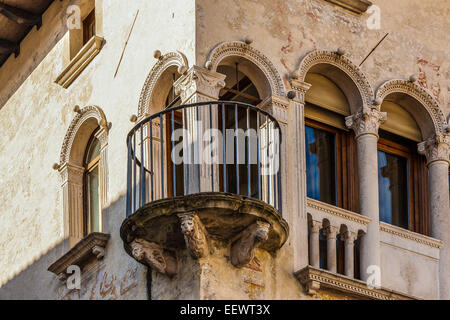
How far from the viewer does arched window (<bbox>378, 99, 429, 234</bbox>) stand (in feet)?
53.9

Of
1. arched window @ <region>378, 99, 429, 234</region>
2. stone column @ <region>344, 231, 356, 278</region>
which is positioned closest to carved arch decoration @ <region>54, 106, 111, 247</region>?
stone column @ <region>344, 231, 356, 278</region>

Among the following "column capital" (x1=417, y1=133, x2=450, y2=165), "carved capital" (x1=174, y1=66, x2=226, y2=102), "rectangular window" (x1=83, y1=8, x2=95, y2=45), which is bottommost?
"column capital" (x1=417, y1=133, x2=450, y2=165)

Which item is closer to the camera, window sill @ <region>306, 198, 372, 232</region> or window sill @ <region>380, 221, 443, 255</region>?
window sill @ <region>306, 198, 372, 232</region>

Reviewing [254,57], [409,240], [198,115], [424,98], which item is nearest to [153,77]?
[254,57]

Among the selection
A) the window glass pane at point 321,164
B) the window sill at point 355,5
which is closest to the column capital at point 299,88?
the window glass pane at point 321,164

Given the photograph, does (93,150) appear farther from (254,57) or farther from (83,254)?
(254,57)

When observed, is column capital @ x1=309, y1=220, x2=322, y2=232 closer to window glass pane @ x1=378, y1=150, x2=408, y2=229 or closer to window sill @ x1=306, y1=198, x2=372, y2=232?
window sill @ x1=306, y1=198, x2=372, y2=232

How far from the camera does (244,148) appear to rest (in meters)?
14.6

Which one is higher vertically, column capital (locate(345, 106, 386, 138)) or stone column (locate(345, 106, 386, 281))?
column capital (locate(345, 106, 386, 138))

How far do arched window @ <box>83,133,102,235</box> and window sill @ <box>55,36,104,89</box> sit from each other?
92cm

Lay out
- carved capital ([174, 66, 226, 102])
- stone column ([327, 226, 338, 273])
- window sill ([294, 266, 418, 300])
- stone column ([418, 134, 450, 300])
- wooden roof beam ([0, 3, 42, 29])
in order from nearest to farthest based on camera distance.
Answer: window sill ([294, 266, 418, 300]), carved capital ([174, 66, 226, 102]), stone column ([327, 226, 338, 273]), stone column ([418, 134, 450, 300]), wooden roof beam ([0, 3, 42, 29])

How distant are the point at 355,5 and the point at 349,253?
3083mm

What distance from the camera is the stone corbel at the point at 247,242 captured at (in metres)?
13.9

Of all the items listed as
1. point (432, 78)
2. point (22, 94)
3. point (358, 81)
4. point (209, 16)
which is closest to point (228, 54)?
point (209, 16)
